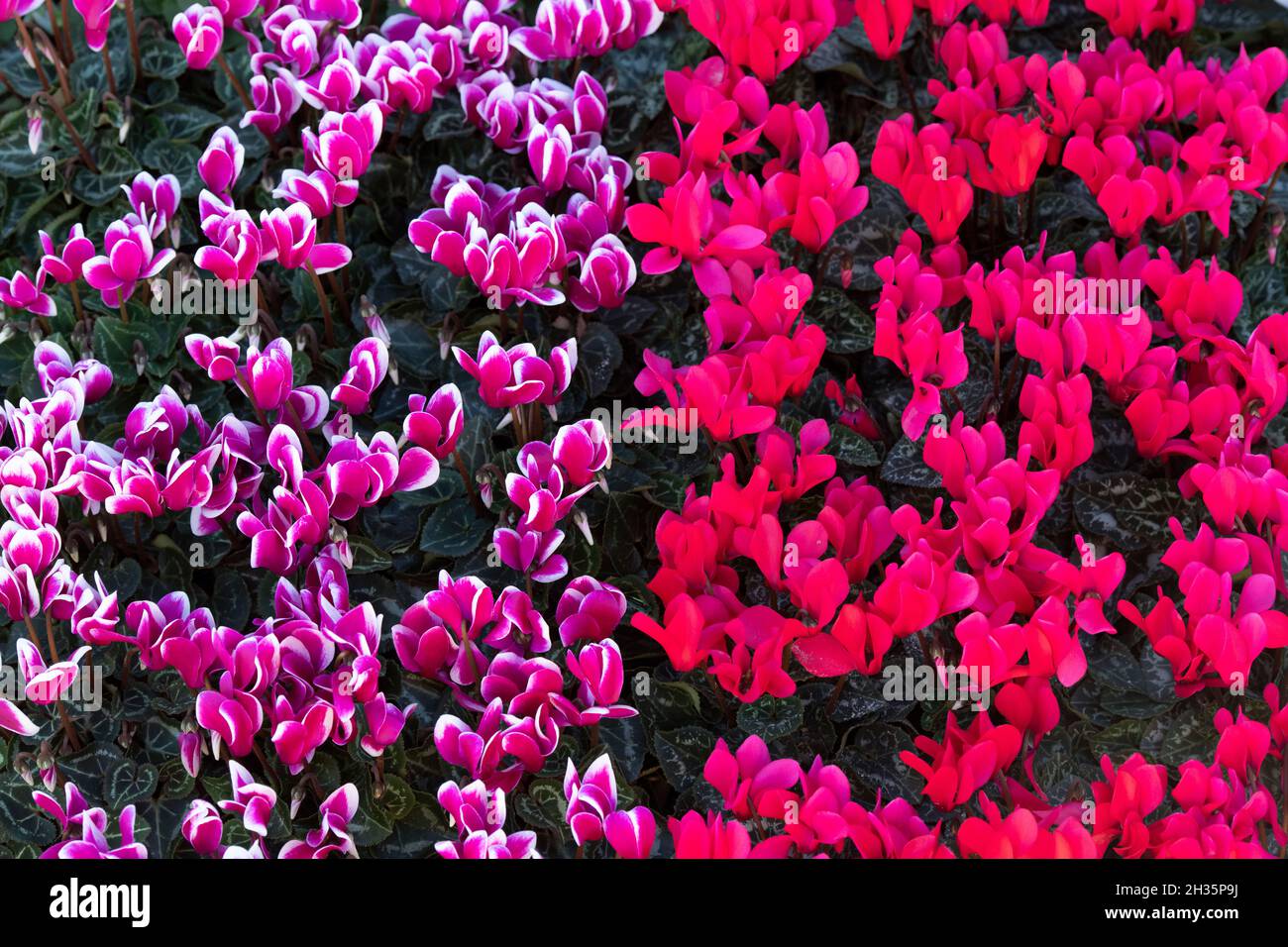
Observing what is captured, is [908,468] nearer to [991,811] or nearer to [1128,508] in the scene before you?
[1128,508]

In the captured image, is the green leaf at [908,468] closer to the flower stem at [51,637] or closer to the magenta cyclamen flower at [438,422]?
the magenta cyclamen flower at [438,422]

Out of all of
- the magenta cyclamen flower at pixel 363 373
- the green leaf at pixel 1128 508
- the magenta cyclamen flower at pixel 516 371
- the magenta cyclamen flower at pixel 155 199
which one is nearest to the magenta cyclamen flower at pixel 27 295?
the magenta cyclamen flower at pixel 155 199

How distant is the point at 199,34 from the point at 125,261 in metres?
0.31

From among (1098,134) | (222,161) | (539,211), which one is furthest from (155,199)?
(1098,134)

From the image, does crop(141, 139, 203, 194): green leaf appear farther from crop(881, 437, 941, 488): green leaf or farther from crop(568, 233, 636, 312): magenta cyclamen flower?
crop(881, 437, 941, 488): green leaf

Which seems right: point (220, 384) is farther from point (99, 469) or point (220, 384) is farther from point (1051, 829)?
point (1051, 829)

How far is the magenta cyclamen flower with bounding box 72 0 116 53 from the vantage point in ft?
4.82

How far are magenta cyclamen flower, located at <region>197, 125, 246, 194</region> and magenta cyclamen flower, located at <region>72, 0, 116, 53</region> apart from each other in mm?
191

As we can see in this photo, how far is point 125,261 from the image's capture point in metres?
1.37

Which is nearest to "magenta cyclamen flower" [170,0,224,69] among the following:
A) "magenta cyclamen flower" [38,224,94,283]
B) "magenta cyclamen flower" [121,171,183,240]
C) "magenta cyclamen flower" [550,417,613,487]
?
"magenta cyclamen flower" [121,171,183,240]

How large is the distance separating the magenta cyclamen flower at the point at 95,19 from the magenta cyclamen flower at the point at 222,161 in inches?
7.5

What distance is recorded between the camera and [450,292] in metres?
1.47

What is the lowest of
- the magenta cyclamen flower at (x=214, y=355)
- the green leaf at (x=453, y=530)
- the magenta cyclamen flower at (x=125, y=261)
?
the green leaf at (x=453, y=530)

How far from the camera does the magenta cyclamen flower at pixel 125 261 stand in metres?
1.37
